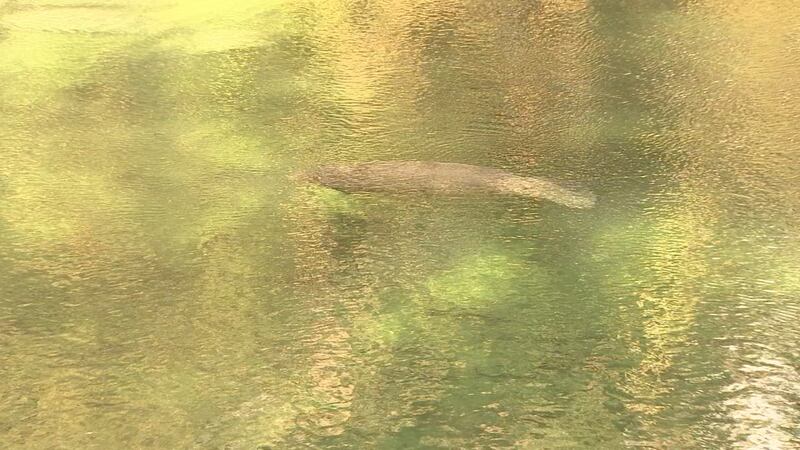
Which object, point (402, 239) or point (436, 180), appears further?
point (436, 180)

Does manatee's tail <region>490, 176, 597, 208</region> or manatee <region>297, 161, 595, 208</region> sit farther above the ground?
manatee's tail <region>490, 176, 597, 208</region>

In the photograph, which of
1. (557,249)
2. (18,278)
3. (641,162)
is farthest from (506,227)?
(18,278)

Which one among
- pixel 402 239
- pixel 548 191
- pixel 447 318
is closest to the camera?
pixel 447 318

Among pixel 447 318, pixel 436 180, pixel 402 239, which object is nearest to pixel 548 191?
pixel 436 180

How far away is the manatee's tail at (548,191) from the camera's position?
114 inches

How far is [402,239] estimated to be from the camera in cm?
274

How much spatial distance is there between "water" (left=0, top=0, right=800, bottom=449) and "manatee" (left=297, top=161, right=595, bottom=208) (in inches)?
→ 2.2

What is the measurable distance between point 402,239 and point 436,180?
332 mm

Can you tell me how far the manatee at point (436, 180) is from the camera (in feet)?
9.68

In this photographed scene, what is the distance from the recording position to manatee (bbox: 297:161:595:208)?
2.95m

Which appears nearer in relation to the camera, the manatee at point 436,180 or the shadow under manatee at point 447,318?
the shadow under manatee at point 447,318

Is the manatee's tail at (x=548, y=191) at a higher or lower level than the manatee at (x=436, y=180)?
higher

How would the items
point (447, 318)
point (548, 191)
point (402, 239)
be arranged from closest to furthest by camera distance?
point (447, 318) < point (402, 239) < point (548, 191)

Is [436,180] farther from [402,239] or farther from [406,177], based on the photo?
[402,239]
